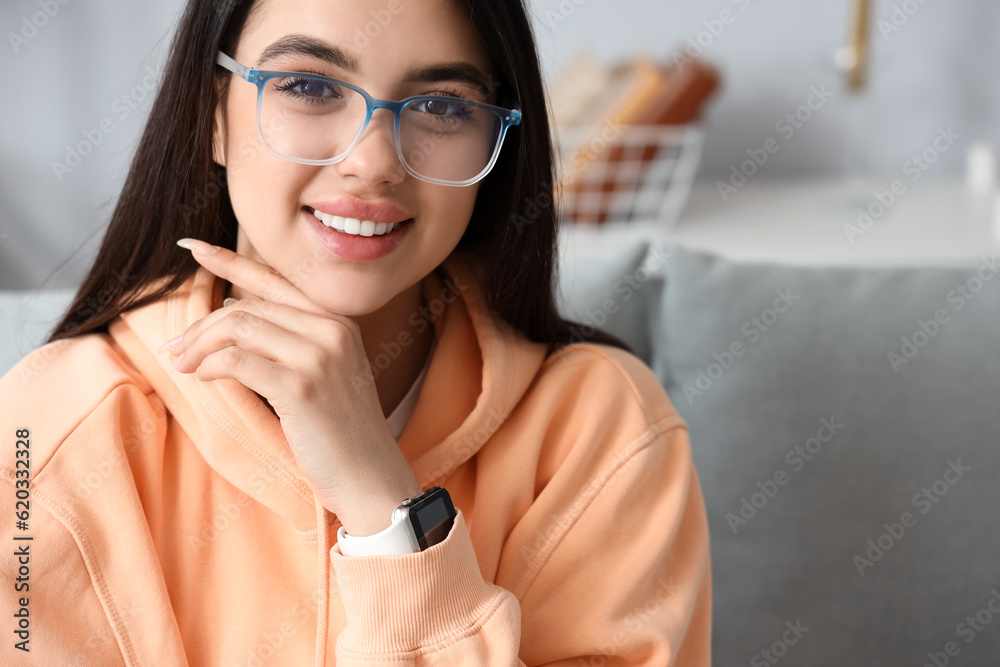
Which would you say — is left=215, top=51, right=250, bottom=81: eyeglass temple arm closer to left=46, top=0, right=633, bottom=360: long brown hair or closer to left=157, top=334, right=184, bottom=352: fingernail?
left=46, top=0, right=633, bottom=360: long brown hair

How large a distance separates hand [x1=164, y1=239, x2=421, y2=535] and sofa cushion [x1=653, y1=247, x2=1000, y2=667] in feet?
1.95

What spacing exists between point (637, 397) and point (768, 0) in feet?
6.14

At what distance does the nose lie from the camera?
75 centimetres

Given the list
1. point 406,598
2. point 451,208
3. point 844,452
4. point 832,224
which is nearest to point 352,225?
point 451,208

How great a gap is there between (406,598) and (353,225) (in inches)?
12.9

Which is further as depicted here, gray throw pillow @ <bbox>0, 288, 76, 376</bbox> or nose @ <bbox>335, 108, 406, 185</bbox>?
gray throw pillow @ <bbox>0, 288, 76, 376</bbox>

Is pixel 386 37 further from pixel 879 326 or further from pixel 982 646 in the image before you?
pixel 982 646

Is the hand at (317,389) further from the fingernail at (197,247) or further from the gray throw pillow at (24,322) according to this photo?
the gray throw pillow at (24,322)

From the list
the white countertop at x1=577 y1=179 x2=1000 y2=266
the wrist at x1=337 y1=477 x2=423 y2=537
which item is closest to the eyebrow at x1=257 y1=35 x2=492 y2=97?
the wrist at x1=337 y1=477 x2=423 y2=537

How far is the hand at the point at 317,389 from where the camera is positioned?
74cm

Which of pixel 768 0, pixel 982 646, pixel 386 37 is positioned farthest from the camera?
pixel 768 0

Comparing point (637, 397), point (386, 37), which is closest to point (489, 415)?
point (637, 397)

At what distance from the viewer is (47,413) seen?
80 centimetres

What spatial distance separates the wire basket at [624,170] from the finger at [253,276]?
126 centimetres
